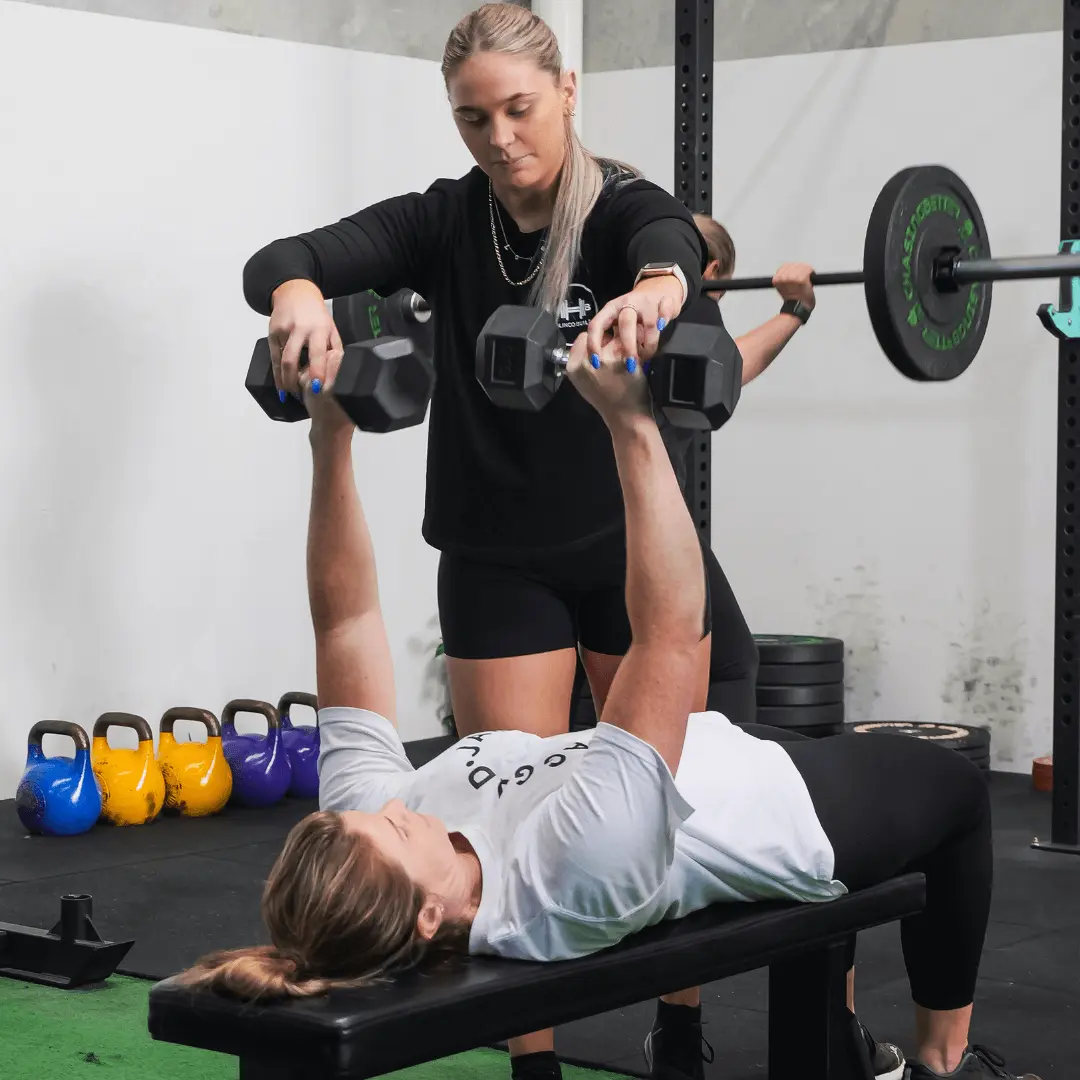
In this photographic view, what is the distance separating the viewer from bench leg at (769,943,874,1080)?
177 cm

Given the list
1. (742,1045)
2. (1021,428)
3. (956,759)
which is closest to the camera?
(956,759)

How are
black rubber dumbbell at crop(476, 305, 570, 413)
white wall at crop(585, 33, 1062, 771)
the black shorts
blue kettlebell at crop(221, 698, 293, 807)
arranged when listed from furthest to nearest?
white wall at crop(585, 33, 1062, 771)
blue kettlebell at crop(221, 698, 293, 807)
the black shorts
black rubber dumbbell at crop(476, 305, 570, 413)

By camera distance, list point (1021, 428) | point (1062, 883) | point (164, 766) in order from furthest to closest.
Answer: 1. point (1021, 428)
2. point (164, 766)
3. point (1062, 883)

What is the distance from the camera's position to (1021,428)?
4.52 meters

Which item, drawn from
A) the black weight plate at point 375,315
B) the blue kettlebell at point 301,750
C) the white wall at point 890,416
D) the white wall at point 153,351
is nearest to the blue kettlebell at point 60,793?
the white wall at point 153,351

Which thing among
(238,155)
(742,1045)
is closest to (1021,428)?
(238,155)

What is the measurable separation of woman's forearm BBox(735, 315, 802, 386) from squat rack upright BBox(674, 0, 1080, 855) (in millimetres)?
760

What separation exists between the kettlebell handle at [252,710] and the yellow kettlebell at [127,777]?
10.6 inches

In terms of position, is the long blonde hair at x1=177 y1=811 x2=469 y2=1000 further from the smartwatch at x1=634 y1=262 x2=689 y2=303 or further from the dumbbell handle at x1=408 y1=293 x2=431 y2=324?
the dumbbell handle at x1=408 y1=293 x2=431 y2=324

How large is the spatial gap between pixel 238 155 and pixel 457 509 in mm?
2825

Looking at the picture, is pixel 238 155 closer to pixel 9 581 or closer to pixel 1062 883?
pixel 9 581

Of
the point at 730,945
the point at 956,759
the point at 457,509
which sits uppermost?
the point at 457,509

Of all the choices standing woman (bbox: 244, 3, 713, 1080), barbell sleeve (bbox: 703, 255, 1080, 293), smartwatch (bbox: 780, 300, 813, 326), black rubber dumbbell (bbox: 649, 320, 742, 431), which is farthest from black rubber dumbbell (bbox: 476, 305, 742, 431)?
smartwatch (bbox: 780, 300, 813, 326)

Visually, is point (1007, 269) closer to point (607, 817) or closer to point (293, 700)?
point (607, 817)
